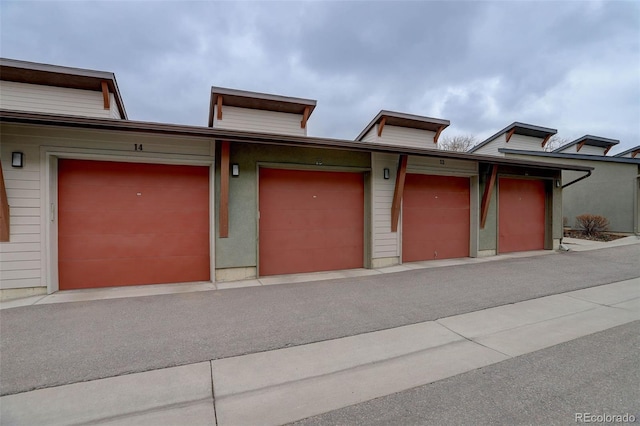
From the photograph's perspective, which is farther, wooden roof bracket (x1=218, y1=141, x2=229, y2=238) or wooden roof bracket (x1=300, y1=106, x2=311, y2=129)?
wooden roof bracket (x1=300, y1=106, x2=311, y2=129)

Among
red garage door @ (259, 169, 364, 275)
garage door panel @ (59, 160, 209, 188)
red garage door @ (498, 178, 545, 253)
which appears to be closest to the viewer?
garage door panel @ (59, 160, 209, 188)

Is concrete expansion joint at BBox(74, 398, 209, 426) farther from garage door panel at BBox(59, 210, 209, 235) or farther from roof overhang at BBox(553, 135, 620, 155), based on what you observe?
roof overhang at BBox(553, 135, 620, 155)

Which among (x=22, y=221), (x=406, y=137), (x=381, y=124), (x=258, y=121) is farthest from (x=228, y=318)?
(x=406, y=137)

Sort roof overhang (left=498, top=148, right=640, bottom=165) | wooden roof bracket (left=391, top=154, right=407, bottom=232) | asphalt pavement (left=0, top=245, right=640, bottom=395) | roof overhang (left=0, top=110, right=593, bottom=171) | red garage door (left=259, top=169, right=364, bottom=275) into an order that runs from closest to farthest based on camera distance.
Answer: asphalt pavement (left=0, top=245, right=640, bottom=395) < roof overhang (left=0, top=110, right=593, bottom=171) < red garage door (left=259, top=169, right=364, bottom=275) < wooden roof bracket (left=391, top=154, right=407, bottom=232) < roof overhang (left=498, top=148, right=640, bottom=165)

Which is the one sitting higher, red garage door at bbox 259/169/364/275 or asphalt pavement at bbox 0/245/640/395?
red garage door at bbox 259/169/364/275

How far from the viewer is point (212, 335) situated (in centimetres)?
325

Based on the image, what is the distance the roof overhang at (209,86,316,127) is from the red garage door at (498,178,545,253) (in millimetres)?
6674

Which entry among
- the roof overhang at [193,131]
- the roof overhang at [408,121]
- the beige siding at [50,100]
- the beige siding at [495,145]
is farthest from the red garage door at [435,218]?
the beige siding at [495,145]

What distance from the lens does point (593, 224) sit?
11930 mm

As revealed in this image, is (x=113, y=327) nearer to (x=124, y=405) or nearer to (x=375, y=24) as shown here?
(x=124, y=405)

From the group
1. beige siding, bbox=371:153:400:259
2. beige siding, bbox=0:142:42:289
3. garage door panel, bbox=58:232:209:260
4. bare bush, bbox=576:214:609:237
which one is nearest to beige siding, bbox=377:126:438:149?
beige siding, bbox=371:153:400:259

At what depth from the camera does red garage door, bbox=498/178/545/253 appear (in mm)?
8500

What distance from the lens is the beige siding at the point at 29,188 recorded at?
4.53 metres

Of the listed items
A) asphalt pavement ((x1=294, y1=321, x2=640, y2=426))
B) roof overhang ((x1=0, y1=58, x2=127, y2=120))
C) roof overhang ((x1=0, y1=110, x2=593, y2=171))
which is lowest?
asphalt pavement ((x1=294, y1=321, x2=640, y2=426))
